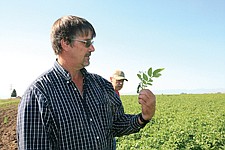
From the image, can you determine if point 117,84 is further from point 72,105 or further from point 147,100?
point 72,105

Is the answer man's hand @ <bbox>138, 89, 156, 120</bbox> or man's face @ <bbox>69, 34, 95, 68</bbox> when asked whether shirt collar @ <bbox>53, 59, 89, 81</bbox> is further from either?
man's hand @ <bbox>138, 89, 156, 120</bbox>

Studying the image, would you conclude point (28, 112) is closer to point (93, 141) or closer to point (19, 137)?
point (19, 137)

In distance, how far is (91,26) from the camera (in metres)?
2.15

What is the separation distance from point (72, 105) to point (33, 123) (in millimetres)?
272

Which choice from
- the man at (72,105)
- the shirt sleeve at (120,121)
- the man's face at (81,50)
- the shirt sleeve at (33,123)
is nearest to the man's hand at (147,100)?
the man at (72,105)

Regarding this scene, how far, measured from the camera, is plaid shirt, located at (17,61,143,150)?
1.87m

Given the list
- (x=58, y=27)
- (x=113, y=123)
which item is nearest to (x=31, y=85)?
(x=58, y=27)

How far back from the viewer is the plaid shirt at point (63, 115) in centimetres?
187

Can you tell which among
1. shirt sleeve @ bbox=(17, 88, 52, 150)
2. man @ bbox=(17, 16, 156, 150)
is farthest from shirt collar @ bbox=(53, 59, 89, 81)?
shirt sleeve @ bbox=(17, 88, 52, 150)

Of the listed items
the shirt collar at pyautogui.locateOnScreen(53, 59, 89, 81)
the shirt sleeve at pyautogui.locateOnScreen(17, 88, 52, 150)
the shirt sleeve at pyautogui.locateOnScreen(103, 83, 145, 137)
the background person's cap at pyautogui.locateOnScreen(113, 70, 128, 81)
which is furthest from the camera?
the background person's cap at pyautogui.locateOnScreen(113, 70, 128, 81)

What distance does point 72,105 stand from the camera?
2021 millimetres

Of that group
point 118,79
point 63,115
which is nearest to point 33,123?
point 63,115

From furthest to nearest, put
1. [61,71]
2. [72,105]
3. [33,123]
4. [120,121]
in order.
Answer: [120,121], [61,71], [72,105], [33,123]

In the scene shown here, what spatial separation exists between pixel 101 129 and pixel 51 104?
0.39 metres
